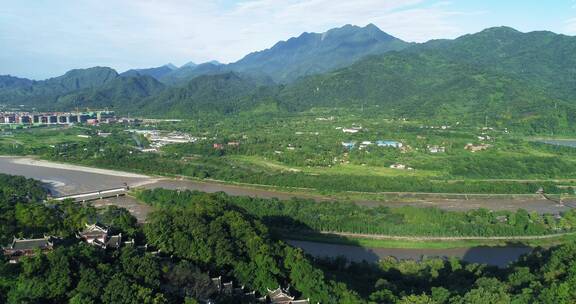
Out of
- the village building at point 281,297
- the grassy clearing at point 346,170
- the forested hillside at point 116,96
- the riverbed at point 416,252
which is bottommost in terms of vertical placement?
the riverbed at point 416,252

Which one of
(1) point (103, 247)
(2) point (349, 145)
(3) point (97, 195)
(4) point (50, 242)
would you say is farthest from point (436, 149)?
(4) point (50, 242)

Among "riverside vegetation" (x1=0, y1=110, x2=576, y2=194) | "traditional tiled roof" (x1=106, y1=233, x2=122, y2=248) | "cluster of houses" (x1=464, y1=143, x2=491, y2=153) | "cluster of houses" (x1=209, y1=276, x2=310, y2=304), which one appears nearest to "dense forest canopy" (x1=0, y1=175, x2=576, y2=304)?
"cluster of houses" (x1=209, y1=276, x2=310, y2=304)

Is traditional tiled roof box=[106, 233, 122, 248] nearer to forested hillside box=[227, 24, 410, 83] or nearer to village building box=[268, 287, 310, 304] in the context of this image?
village building box=[268, 287, 310, 304]

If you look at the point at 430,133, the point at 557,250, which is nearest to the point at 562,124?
the point at 430,133

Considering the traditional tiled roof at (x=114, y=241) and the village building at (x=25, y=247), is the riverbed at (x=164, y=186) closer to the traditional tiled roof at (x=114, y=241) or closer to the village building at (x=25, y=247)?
the traditional tiled roof at (x=114, y=241)

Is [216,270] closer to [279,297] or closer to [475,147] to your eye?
[279,297]

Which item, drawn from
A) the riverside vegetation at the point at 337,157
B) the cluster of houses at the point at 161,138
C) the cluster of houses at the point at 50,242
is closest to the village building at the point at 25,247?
the cluster of houses at the point at 50,242

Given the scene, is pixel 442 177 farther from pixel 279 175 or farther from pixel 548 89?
pixel 548 89
